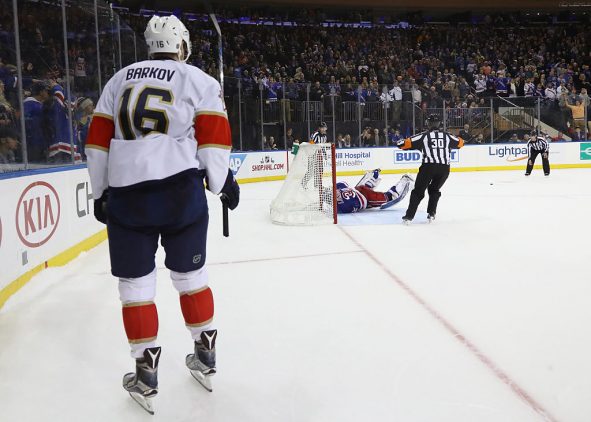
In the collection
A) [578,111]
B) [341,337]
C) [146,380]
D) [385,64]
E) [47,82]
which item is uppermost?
[385,64]

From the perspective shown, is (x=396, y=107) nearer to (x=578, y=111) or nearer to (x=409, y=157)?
(x=409, y=157)

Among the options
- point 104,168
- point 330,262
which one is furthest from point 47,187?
point 104,168

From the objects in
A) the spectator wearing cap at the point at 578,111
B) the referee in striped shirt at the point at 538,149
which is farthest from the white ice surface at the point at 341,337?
the spectator wearing cap at the point at 578,111

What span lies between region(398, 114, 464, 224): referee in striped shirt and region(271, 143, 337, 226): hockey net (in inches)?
34.7

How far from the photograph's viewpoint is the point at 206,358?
2.15 m

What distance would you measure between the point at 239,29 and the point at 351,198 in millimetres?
13108

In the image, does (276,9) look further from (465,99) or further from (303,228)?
(303,228)

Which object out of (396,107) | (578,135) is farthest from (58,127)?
(578,135)

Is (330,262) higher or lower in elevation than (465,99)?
lower

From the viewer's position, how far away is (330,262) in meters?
4.42

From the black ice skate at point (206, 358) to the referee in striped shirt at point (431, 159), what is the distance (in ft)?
14.3

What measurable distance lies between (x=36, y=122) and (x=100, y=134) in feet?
9.39

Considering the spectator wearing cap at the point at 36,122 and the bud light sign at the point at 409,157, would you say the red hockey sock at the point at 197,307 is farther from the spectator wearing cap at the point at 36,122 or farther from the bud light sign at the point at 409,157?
the bud light sign at the point at 409,157

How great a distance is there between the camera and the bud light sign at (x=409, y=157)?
14.1m
